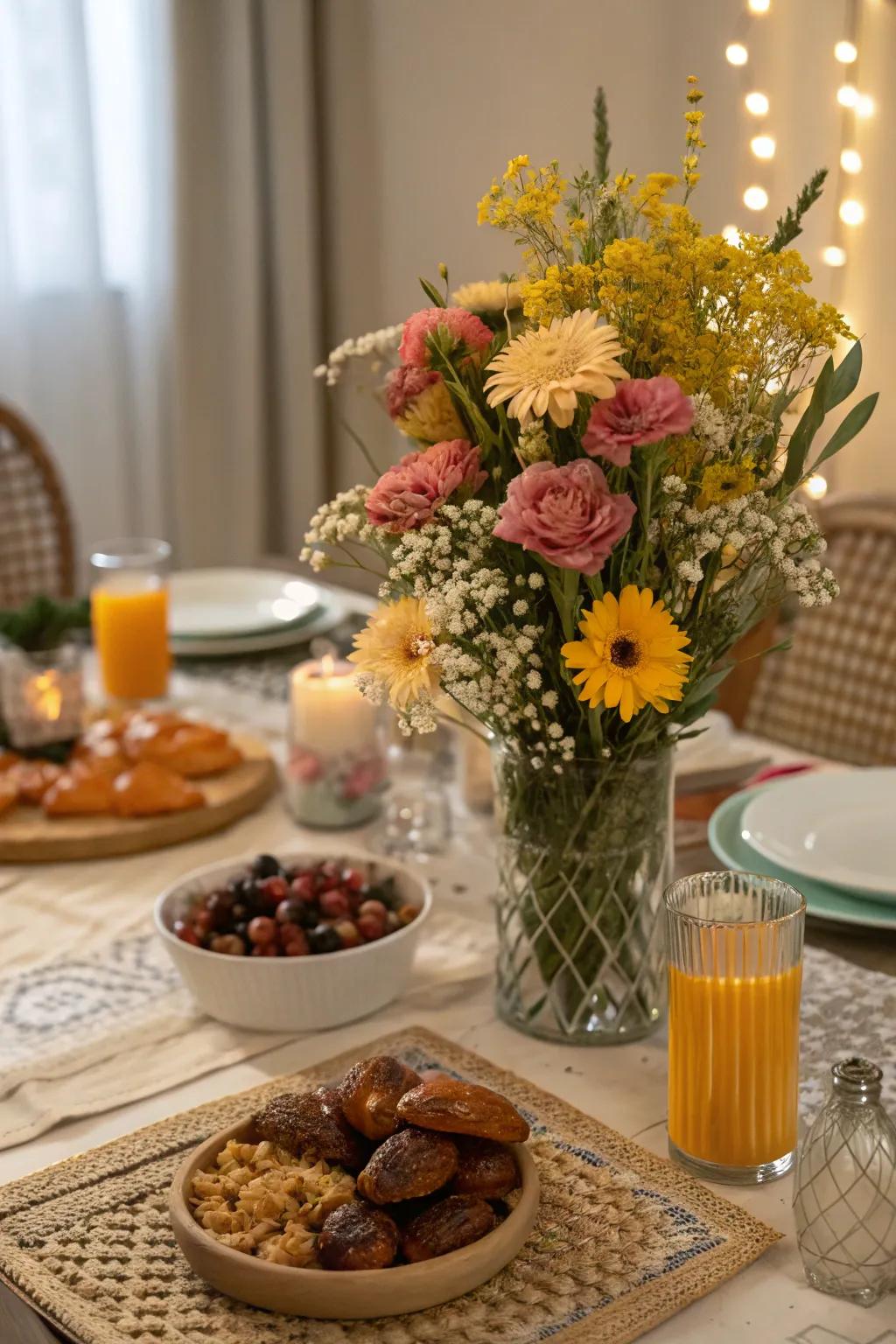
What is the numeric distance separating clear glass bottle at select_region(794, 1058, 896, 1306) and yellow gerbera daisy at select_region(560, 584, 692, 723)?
233 mm

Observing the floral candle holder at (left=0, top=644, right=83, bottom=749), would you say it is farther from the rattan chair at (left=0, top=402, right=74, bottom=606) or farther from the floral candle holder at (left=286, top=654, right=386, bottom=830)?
the rattan chair at (left=0, top=402, right=74, bottom=606)

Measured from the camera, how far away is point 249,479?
3.57 meters

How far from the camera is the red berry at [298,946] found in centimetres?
105

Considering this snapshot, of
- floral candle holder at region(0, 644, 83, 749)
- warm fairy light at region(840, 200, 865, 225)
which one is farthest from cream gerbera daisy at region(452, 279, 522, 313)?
warm fairy light at region(840, 200, 865, 225)

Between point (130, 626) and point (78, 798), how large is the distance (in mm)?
358

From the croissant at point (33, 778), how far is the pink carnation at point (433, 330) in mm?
734

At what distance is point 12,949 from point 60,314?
2.44 metres

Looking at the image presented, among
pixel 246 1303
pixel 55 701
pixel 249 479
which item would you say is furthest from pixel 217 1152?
pixel 249 479

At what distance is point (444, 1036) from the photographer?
3.48ft

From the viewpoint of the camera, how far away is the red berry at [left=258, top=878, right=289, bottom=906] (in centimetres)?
110

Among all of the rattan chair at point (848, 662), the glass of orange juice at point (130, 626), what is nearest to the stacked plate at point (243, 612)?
the glass of orange juice at point (130, 626)

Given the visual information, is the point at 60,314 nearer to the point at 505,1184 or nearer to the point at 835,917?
the point at 835,917

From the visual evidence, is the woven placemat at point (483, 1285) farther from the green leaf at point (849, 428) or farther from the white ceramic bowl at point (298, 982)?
the green leaf at point (849, 428)

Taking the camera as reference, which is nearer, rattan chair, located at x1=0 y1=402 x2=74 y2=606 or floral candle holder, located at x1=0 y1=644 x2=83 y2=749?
floral candle holder, located at x1=0 y1=644 x2=83 y2=749
